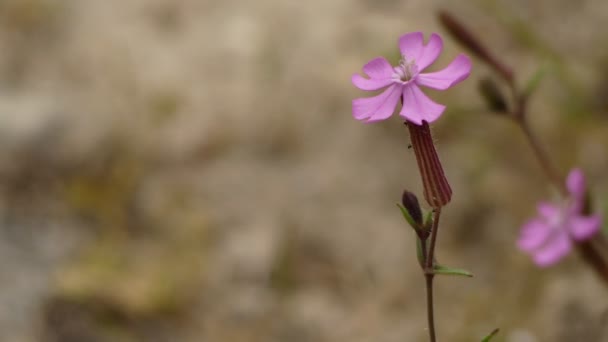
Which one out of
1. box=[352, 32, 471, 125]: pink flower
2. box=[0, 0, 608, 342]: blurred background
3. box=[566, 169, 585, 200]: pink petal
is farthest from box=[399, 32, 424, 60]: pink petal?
box=[0, 0, 608, 342]: blurred background

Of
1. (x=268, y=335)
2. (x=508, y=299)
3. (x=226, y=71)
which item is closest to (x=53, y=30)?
(x=226, y=71)

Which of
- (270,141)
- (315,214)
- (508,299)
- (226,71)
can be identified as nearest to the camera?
(508,299)

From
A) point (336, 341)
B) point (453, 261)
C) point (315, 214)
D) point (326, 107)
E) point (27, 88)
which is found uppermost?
point (27, 88)

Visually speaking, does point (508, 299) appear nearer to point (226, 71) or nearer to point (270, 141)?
point (270, 141)

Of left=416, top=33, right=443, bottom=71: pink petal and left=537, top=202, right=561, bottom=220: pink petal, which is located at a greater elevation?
left=537, top=202, right=561, bottom=220: pink petal

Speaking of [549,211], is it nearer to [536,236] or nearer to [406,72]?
[536,236]

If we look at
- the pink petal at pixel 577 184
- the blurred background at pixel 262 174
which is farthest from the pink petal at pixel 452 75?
the blurred background at pixel 262 174

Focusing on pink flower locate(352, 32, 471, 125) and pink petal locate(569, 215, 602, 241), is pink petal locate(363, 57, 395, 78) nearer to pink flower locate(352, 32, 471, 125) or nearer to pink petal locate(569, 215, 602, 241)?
pink flower locate(352, 32, 471, 125)
